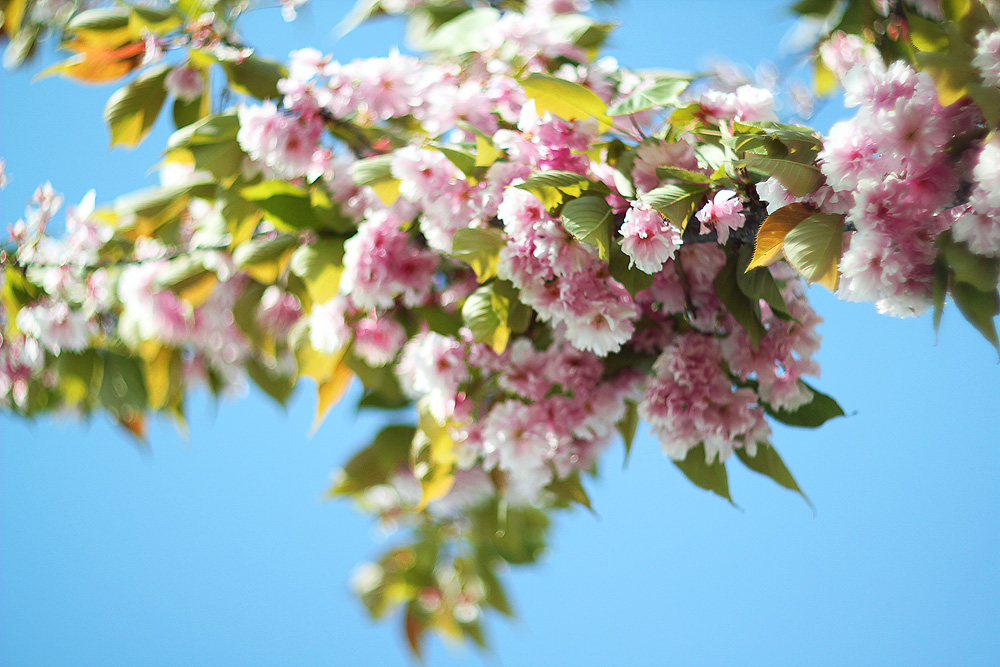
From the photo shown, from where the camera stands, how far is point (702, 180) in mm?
519

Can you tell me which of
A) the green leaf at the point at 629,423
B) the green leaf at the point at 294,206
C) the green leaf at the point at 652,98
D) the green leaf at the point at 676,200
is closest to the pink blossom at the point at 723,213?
the green leaf at the point at 676,200

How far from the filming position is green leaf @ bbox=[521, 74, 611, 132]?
1.90ft

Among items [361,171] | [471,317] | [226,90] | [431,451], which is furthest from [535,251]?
[226,90]

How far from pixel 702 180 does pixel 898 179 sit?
13 centimetres

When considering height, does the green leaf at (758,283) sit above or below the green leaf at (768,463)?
above

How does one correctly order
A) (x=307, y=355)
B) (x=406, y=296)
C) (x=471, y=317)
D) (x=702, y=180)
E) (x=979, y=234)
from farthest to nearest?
(x=307, y=355) → (x=406, y=296) → (x=471, y=317) → (x=702, y=180) → (x=979, y=234)

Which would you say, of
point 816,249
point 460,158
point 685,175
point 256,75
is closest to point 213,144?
point 256,75

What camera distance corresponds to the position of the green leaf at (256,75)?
0.80m

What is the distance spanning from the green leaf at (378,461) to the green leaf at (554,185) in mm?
599

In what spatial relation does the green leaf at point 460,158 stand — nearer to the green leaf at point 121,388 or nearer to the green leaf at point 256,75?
the green leaf at point 256,75

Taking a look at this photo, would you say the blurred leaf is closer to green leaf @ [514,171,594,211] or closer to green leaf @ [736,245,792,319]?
green leaf @ [514,171,594,211]

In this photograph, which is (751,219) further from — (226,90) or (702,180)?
(226,90)

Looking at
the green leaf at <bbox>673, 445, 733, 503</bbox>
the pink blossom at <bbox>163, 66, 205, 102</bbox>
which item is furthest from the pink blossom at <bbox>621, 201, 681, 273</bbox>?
the pink blossom at <bbox>163, 66, 205, 102</bbox>

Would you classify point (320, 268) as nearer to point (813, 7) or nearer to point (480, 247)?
point (480, 247)
